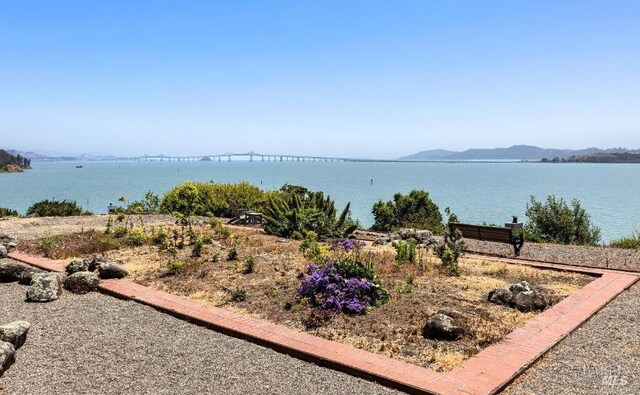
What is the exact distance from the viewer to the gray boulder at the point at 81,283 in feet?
27.1

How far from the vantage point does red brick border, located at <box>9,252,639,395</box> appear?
15.6 feet

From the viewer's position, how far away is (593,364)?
5250 millimetres

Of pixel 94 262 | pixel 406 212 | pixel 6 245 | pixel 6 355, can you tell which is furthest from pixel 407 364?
pixel 406 212

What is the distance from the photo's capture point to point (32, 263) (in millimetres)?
10414

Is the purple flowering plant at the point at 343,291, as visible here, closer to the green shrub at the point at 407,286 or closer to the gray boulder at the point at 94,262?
the green shrub at the point at 407,286

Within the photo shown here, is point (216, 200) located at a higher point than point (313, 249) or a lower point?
lower

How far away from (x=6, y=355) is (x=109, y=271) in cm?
411

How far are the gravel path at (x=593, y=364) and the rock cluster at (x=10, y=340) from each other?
486 centimetres

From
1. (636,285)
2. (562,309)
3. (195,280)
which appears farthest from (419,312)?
(636,285)

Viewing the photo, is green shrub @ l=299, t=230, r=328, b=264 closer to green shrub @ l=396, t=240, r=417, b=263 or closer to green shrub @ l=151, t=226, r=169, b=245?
green shrub @ l=396, t=240, r=417, b=263

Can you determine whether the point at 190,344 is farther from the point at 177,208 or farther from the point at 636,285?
the point at 177,208

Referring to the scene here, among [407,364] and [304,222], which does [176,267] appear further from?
[304,222]

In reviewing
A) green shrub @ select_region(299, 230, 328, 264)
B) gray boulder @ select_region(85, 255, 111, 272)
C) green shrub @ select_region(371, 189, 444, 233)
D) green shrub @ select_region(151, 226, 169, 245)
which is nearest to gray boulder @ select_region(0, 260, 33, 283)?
gray boulder @ select_region(85, 255, 111, 272)

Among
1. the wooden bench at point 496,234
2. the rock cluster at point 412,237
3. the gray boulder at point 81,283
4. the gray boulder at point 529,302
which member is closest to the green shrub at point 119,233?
the gray boulder at point 81,283
